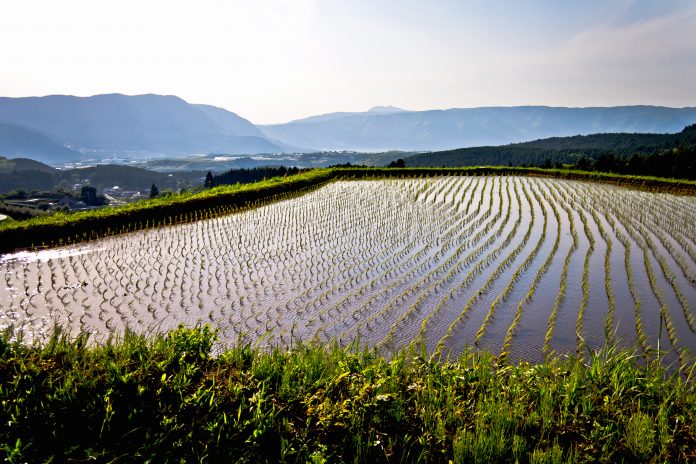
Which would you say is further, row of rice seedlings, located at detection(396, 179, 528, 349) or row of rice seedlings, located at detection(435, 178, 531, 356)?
row of rice seedlings, located at detection(435, 178, 531, 356)

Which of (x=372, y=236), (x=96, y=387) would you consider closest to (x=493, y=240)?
(x=372, y=236)

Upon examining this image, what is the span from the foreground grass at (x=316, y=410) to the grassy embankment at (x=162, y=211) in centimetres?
922

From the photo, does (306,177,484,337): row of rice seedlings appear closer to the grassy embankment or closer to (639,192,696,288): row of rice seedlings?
(639,192,696,288): row of rice seedlings

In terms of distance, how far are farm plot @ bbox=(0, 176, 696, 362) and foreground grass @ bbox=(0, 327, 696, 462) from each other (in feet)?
4.48

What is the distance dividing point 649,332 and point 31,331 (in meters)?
9.37

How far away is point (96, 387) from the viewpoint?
388 cm

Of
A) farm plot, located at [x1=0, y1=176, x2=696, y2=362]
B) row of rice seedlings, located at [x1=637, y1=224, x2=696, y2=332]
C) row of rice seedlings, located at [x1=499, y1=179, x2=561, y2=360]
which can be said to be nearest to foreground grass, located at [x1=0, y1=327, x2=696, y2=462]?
row of rice seedlings, located at [x1=499, y1=179, x2=561, y2=360]

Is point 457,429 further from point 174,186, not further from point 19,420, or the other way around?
point 174,186

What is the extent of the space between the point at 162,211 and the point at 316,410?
14.2 meters

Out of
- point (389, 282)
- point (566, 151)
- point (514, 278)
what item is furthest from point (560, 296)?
point (566, 151)

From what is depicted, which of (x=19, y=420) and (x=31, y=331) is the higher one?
(x=19, y=420)

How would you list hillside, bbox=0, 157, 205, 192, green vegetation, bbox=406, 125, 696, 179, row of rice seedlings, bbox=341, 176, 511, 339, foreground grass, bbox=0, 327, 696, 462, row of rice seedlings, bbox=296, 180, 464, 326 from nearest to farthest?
1. foreground grass, bbox=0, 327, 696, 462
2. row of rice seedlings, bbox=341, 176, 511, 339
3. row of rice seedlings, bbox=296, 180, 464, 326
4. green vegetation, bbox=406, 125, 696, 179
5. hillside, bbox=0, 157, 205, 192

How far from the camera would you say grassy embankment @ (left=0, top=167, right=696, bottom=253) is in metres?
11.9

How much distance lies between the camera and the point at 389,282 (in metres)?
8.72
